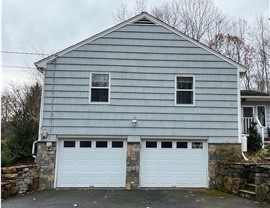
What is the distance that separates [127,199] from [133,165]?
201 centimetres

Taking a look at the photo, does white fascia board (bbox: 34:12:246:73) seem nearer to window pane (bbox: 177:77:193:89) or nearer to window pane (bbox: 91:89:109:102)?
window pane (bbox: 177:77:193:89)

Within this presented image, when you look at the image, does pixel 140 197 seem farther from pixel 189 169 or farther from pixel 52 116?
pixel 52 116

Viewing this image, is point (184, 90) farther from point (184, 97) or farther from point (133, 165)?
point (133, 165)

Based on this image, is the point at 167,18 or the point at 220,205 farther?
the point at 167,18

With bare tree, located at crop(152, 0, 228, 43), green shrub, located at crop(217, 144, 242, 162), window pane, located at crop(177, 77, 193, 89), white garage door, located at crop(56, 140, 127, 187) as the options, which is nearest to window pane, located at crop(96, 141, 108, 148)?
white garage door, located at crop(56, 140, 127, 187)

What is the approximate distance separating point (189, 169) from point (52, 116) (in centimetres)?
541

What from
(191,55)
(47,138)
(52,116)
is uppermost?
(191,55)

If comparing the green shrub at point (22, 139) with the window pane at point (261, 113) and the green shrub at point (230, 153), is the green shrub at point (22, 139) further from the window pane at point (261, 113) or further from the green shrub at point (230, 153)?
the window pane at point (261, 113)

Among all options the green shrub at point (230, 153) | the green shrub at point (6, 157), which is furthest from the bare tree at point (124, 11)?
the green shrub at point (230, 153)

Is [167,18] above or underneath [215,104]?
above

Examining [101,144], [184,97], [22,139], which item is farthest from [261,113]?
[22,139]

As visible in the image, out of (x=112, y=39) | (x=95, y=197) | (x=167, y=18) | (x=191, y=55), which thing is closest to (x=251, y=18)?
(x=167, y=18)

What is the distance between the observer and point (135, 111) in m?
10.3

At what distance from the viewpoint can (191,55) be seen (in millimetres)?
10719
